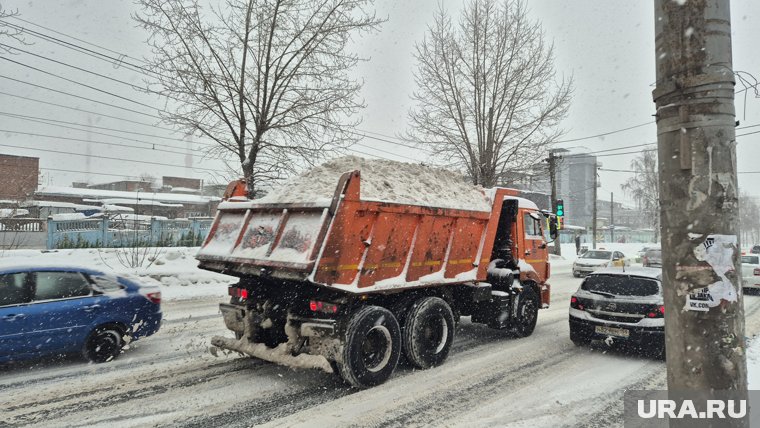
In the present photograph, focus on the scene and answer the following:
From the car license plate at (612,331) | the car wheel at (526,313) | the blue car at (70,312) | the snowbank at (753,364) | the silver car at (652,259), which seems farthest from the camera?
the silver car at (652,259)

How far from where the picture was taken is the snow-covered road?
4691 mm

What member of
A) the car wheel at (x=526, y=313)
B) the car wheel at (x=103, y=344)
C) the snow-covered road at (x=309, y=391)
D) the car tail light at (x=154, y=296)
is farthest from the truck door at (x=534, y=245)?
the car wheel at (x=103, y=344)

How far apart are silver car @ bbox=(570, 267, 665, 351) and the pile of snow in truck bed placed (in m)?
2.33

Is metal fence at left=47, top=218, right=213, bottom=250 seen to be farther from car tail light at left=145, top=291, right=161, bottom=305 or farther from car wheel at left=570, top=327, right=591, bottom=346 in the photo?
car wheel at left=570, top=327, right=591, bottom=346

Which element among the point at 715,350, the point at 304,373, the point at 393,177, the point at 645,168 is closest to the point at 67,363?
the point at 304,373

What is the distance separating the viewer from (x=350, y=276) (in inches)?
213

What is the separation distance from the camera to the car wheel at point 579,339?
7727 mm

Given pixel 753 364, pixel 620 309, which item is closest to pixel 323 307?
pixel 620 309

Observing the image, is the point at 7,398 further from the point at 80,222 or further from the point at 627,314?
the point at 80,222

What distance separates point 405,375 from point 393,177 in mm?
2775

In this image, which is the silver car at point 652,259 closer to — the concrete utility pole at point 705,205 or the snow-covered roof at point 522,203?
the snow-covered roof at point 522,203

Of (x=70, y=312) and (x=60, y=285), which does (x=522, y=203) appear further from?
(x=60, y=285)

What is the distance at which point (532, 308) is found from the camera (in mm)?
8789

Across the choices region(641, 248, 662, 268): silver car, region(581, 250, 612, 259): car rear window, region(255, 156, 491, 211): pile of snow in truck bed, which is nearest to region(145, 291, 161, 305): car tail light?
region(255, 156, 491, 211): pile of snow in truck bed
